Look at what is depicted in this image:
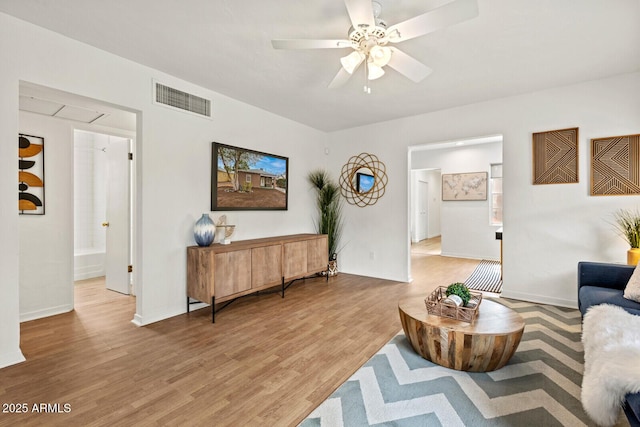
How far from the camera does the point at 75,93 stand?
2.44 meters

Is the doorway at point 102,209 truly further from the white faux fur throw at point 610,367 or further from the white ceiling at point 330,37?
the white faux fur throw at point 610,367

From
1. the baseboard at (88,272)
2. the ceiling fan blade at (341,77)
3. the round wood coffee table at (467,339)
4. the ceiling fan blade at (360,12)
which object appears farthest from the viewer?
the baseboard at (88,272)

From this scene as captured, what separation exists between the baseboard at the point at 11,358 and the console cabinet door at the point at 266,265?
1.89 meters

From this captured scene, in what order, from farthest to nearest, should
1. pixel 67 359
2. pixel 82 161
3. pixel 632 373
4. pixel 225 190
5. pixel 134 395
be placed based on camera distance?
pixel 82 161 → pixel 225 190 → pixel 67 359 → pixel 134 395 → pixel 632 373

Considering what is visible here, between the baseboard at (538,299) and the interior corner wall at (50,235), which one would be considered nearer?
the interior corner wall at (50,235)

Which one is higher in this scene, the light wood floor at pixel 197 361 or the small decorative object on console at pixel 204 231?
the small decorative object on console at pixel 204 231

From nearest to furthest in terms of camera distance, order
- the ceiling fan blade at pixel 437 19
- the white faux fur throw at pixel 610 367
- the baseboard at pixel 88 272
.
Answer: the white faux fur throw at pixel 610 367 → the ceiling fan blade at pixel 437 19 → the baseboard at pixel 88 272

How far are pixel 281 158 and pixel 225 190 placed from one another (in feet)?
3.67

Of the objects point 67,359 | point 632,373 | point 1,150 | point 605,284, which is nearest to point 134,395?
point 67,359

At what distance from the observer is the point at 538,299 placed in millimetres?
3500

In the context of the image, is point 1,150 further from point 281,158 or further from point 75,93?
point 281,158

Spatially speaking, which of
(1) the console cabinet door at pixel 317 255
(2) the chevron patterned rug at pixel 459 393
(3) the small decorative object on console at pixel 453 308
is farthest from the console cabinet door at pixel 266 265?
(3) the small decorative object on console at pixel 453 308

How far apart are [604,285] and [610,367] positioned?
5.61ft

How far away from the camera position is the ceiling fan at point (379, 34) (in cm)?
163
